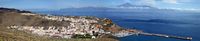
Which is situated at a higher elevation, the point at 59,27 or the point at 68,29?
the point at 68,29

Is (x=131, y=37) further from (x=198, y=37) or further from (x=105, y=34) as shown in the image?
(x=198, y=37)

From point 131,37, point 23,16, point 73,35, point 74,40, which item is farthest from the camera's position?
point 23,16

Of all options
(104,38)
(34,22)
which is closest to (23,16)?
(34,22)

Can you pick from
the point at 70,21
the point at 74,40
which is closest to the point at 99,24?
the point at 70,21

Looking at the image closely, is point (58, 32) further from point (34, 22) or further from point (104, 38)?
point (34, 22)

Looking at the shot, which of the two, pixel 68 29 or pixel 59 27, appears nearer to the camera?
pixel 68 29

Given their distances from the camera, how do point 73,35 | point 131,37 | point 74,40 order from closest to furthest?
1. point 74,40
2. point 73,35
3. point 131,37

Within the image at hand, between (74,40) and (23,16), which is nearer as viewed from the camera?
(74,40)

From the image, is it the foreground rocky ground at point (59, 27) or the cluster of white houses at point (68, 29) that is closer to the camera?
the foreground rocky ground at point (59, 27)

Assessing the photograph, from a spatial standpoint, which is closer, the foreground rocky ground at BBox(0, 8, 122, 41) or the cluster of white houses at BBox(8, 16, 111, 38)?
the foreground rocky ground at BBox(0, 8, 122, 41)
